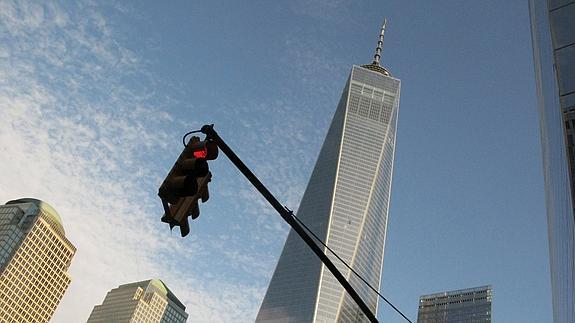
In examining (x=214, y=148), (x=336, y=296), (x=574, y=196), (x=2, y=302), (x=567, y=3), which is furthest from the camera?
(x=336, y=296)

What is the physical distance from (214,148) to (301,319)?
197451mm

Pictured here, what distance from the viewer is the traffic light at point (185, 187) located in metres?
6.05

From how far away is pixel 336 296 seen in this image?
19950 centimetres

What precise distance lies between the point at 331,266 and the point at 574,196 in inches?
550

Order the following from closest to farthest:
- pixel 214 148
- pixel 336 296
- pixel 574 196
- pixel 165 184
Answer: pixel 165 184
pixel 214 148
pixel 574 196
pixel 336 296

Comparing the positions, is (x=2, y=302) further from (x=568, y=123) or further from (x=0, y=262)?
(x=568, y=123)

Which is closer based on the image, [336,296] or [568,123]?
[568,123]

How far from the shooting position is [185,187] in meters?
6.07

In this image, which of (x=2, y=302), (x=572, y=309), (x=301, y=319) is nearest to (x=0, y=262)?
(x=2, y=302)

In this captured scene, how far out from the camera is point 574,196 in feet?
59.6

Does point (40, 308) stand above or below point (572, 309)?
above

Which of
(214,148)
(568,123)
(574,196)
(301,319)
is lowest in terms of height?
(214,148)

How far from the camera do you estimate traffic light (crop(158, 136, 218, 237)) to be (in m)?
6.05

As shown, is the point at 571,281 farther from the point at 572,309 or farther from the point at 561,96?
the point at 561,96
